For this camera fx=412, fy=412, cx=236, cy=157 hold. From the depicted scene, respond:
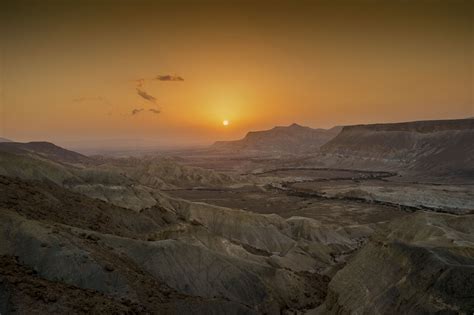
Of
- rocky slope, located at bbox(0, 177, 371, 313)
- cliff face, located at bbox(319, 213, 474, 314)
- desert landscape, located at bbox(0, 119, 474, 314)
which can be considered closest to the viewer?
cliff face, located at bbox(319, 213, 474, 314)

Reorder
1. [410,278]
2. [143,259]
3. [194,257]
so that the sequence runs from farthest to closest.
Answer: [194,257] < [143,259] < [410,278]

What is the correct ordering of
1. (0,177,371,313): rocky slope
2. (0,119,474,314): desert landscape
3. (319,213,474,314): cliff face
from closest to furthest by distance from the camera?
(319,213,474,314): cliff face, (0,119,474,314): desert landscape, (0,177,371,313): rocky slope

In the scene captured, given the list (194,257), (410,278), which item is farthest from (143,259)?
(410,278)

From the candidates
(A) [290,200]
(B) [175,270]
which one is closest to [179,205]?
(B) [175,270]

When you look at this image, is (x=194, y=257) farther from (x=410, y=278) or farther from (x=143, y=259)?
(x=410, y=278)

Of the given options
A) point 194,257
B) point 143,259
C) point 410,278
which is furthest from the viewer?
point 194,257

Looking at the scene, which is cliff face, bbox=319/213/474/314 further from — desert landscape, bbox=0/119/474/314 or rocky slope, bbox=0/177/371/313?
rocky slope, bbox=0/177/371/313

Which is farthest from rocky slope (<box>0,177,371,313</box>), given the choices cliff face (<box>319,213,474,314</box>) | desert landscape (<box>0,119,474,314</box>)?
cliff face (<box>319,213,474,314</box>)

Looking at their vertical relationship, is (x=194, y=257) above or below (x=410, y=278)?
above

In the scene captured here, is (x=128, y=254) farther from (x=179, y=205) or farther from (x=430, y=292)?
(x=179, y=205)
